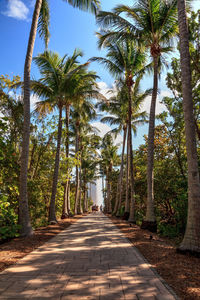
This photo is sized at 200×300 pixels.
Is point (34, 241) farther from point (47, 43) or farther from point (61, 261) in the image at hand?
point (47, 43)

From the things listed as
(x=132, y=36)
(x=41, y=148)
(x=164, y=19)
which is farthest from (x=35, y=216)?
(x=164, y=19)

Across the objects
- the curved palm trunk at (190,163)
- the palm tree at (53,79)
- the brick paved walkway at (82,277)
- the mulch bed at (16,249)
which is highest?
the palm tree at (53,79)

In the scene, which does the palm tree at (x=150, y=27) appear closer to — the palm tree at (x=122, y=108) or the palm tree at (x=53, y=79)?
the palm tree at (x=53, y=79)

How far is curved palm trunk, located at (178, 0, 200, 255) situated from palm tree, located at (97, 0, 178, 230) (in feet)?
13.0

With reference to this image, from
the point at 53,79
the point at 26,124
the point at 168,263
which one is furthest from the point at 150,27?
the point at 168,263

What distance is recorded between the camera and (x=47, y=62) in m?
11.5

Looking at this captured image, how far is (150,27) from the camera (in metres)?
10.1

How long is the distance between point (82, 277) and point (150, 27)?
1098cm

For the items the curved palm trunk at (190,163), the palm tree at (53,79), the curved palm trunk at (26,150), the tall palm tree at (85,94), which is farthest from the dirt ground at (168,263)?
the tall palm tree at (85,94)

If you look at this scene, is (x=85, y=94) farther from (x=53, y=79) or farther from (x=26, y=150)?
(x=26, y=150)

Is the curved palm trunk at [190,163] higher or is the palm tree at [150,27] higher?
the palm tree at [150,27]

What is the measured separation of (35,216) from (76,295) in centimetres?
1035

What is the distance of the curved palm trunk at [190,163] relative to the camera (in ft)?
16.0

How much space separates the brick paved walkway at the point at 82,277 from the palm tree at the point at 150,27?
5.08 m
